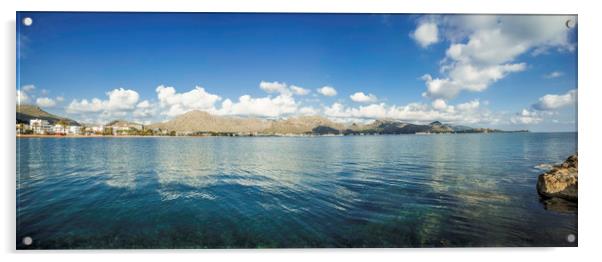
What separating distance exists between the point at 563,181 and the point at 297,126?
24.6 ft

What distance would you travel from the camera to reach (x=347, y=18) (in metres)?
4.42

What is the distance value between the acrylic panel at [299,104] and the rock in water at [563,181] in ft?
0.09

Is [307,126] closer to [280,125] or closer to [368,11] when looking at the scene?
[280,125]

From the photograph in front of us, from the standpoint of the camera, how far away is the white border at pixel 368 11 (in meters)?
3.78

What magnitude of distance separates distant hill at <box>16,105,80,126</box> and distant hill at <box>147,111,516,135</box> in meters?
2.85

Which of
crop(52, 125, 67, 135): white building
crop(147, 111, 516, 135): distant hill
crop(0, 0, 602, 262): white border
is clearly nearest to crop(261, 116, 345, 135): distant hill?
crop(147, 111, 516, 135): distant hill

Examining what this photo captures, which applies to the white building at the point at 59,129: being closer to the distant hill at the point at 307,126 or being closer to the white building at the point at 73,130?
the white building at the point at 73,130

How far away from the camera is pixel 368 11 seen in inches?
161

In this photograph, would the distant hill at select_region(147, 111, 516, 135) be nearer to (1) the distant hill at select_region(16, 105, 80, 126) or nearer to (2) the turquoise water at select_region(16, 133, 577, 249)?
(2) the turquoise water at select_region(16, 133, 577, 249)

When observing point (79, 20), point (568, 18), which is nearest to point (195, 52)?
point (79, 20)

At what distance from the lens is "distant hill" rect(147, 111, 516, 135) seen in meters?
7.60

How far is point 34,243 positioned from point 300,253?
4043 mm

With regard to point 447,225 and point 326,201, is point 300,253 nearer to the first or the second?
point 326,201

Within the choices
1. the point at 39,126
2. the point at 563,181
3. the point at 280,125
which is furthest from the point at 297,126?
the point at 563,181
